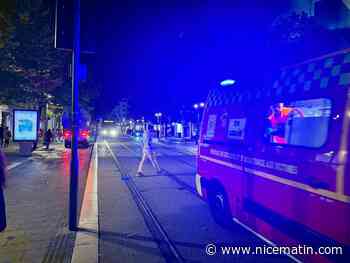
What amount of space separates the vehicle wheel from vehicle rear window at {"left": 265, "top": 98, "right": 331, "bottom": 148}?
1686mm

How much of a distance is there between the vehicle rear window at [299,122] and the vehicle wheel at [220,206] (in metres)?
1.69

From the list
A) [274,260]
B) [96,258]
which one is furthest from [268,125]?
[96,258]

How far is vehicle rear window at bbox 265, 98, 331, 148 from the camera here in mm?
3795

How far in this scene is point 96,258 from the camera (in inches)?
198

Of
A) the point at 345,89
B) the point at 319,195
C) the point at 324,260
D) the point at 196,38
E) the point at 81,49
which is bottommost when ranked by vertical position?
the point at 324,260

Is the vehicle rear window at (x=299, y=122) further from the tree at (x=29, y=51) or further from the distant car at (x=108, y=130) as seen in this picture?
the distant car at (x=108, y=130)

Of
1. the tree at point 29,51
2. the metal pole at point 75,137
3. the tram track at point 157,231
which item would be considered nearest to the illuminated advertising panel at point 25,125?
the tree at point 29,51

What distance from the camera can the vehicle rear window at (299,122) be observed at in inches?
149

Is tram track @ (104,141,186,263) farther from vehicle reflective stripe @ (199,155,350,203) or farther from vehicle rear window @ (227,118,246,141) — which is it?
vehicle rear window @ (227,118,246,141)

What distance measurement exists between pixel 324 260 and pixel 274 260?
1.31 m

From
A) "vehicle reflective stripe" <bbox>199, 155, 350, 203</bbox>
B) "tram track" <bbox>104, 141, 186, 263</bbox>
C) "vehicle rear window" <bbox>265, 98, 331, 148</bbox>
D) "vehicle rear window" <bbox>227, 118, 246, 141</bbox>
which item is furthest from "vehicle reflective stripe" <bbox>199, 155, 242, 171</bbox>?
"tram track" <bbox>104, 141, 186, 263</bbox>

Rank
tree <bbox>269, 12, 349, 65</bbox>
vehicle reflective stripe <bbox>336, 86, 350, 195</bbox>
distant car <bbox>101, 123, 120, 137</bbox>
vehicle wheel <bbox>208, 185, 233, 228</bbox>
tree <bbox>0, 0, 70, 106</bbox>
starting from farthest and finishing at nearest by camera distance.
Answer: distant car <bbox>101, 123, 120, 137</bbox> < tree <bbox>269, 12, 349, 65</bbox> < tree <bbox>0, 0, 70, 106</bbox> < vehicle wheel <bbox>208, 185, 233, 228</bbox> < vehicle reflective stripe <bbox>336, 86, 350, 195</bbox>

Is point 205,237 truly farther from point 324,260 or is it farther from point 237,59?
point 237,59

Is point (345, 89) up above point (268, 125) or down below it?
above
